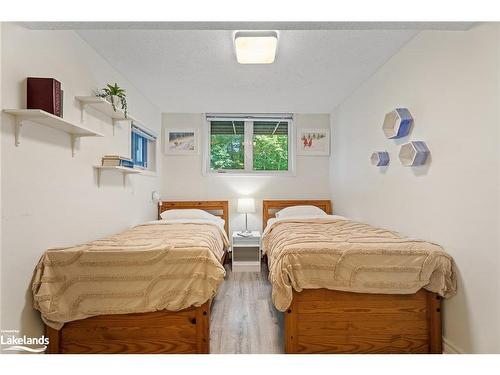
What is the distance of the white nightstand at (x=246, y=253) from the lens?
143 inches

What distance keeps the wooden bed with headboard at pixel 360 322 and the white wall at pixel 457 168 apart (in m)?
0.16

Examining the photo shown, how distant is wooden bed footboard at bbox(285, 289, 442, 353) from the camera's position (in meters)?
1.73

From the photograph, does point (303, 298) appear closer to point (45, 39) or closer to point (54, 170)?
point (54, 170)

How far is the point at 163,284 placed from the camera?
169cm

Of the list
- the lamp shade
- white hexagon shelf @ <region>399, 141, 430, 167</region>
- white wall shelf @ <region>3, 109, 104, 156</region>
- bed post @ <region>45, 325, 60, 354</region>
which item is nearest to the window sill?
the lamp shade

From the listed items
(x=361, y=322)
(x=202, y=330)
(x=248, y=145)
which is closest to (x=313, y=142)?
(x=248, y=145)

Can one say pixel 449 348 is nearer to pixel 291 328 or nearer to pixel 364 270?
pixel 364 270

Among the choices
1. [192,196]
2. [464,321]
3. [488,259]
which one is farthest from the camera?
[192,196]

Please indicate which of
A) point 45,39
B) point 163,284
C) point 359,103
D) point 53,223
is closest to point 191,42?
point 45,39

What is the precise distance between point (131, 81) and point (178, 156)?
139cm

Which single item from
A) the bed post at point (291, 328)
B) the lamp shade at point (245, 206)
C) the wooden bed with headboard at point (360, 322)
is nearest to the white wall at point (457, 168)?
the wooden bed with headboard at point (360, 322)

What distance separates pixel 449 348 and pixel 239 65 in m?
2.50

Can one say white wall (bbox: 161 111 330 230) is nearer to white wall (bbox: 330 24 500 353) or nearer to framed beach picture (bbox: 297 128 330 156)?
framed beach picture (bbox: 297 128 330 156)

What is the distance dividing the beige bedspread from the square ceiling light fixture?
1.46m
